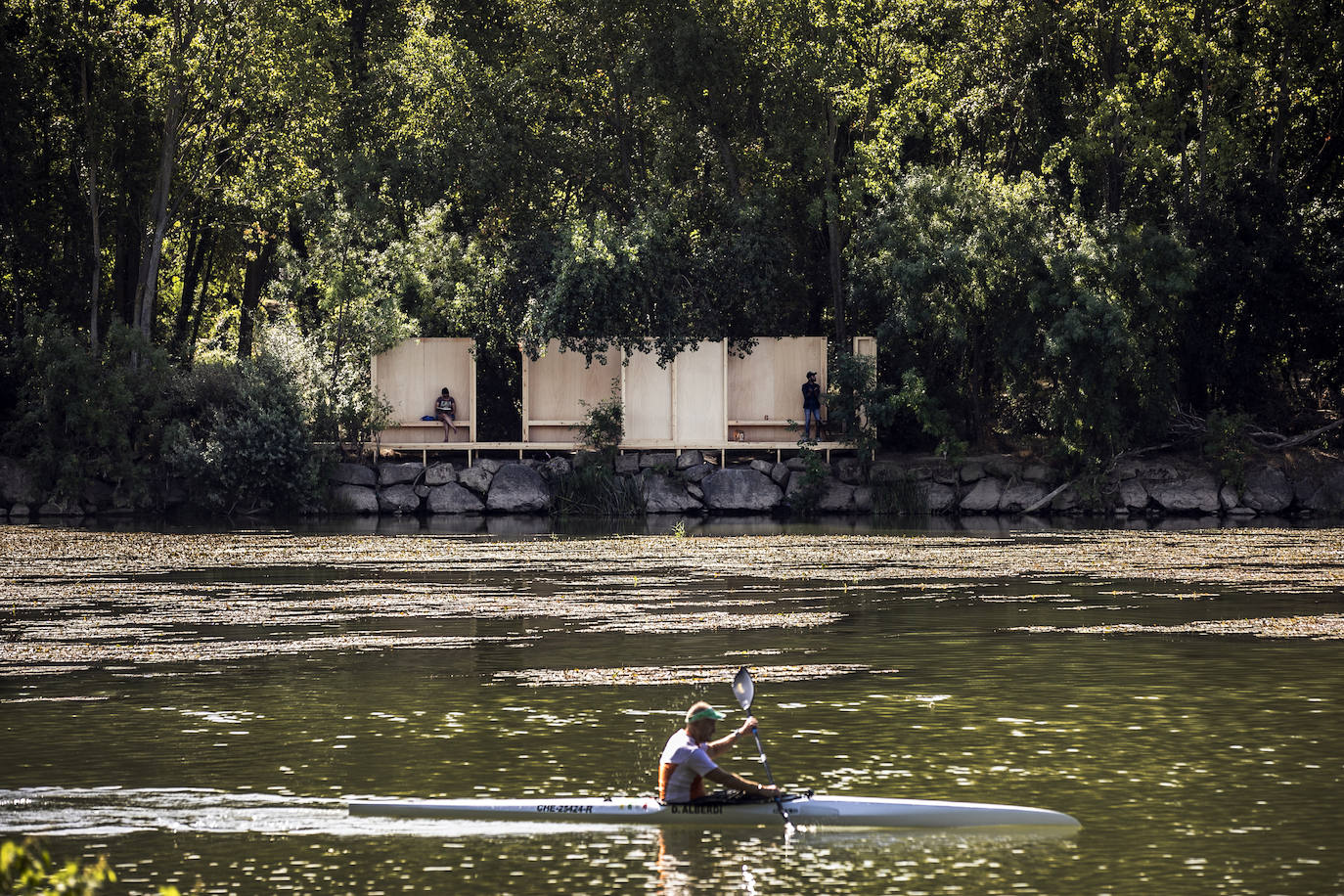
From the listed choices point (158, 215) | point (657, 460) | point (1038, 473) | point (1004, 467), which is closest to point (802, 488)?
point (657, 460)

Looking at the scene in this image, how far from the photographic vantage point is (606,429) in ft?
160

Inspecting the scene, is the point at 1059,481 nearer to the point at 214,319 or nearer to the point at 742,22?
the point at 742,22

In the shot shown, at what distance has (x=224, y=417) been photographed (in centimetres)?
4619

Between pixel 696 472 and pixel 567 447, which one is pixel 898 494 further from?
pixel 567 447

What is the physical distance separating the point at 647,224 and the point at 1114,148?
12591 millimetres

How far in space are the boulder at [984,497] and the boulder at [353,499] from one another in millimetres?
15422

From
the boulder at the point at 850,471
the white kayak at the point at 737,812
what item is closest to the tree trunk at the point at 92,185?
the boulder at the point at 850,471

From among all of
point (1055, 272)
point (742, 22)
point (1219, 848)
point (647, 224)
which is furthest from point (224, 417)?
point (1219, 848)

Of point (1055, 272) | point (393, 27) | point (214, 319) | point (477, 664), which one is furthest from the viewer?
point (214, 319)

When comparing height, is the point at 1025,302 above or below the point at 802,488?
above

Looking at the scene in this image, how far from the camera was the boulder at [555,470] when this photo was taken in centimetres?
4831

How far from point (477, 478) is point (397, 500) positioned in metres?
2.17

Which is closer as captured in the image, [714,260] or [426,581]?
[426,581]

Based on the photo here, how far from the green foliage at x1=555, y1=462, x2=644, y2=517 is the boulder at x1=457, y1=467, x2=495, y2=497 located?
6.64 ft
